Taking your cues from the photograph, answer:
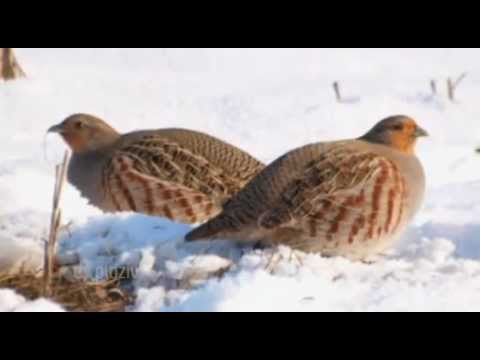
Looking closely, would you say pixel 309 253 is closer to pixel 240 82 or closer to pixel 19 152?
pixel 19 152

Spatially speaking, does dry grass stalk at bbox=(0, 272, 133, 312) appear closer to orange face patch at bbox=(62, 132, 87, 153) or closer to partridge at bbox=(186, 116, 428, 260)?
partridge at bbox=(186, 116, 428, 260)

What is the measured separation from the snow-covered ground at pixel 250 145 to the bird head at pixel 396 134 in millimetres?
456

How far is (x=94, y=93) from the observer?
10.7 meters

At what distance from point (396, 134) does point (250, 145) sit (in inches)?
131

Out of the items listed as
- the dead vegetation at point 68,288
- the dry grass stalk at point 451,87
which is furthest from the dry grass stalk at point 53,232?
the dry grass stalk at point 451,87

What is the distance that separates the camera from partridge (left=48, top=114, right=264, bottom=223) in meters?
6.87

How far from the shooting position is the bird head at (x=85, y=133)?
24.9ft

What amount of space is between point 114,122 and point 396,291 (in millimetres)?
5923

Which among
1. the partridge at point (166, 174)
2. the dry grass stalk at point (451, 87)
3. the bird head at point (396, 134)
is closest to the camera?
the bird head at point (396, 134)

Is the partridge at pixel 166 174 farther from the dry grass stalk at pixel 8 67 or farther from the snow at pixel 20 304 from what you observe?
the dry grass stalk at pixel 8 67

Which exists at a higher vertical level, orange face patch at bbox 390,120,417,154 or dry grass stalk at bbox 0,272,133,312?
orange face patch at bbox 390,120,417,154

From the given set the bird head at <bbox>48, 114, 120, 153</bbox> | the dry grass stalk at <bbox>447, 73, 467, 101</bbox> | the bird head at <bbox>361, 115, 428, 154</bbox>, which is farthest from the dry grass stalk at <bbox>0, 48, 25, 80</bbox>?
the bird head at <bbox>361, 115, 428, 154</bbox>

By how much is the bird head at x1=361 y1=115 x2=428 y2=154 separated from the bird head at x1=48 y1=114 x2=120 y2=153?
217 centimetres

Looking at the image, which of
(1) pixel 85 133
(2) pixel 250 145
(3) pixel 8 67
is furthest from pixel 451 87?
(3) pixel 8 67
